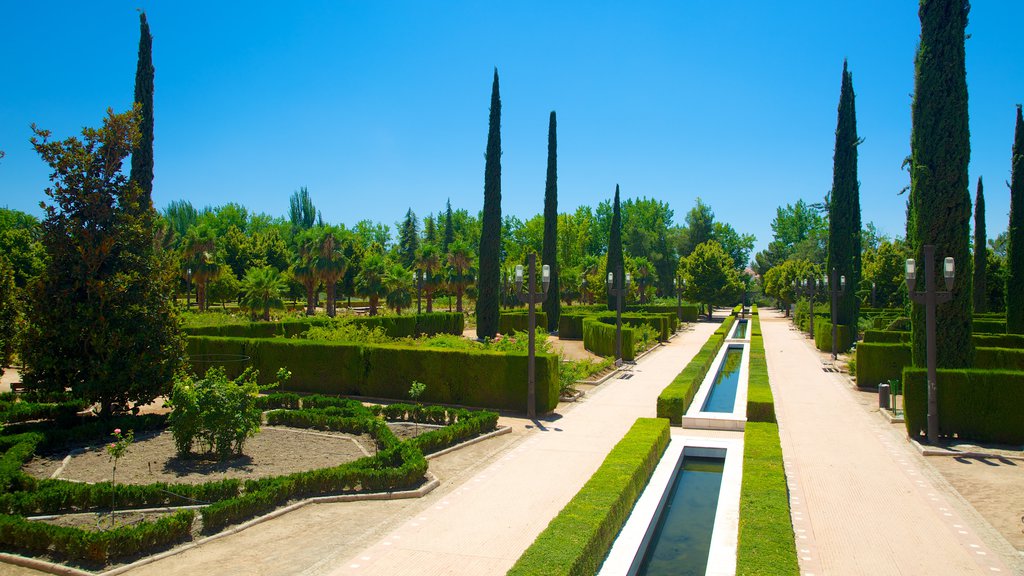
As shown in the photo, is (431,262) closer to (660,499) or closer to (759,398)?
(759,398)

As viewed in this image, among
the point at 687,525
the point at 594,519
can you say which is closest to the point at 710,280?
the point at 687,525

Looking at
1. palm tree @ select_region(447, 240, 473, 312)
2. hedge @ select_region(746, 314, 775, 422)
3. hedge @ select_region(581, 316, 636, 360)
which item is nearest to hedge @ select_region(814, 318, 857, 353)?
hedge @ select_region(581, 316, 636, 360)

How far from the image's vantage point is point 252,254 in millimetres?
62562

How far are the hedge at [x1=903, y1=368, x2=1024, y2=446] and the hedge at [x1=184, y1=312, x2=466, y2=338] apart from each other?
17335 mm

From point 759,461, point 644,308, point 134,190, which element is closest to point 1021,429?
point 759,461

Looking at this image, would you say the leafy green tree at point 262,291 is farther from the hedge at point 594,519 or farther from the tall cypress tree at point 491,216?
the hedge at point 594,519

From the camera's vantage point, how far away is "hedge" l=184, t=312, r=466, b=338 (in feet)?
74.8

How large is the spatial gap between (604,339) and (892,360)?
11525mm

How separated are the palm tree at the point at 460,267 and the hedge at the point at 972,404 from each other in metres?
37.5

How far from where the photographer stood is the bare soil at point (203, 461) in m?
9.56

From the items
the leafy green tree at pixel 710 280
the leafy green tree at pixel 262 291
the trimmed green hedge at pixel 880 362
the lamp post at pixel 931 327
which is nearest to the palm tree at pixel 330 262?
the leafy green tree at pixel 262 291

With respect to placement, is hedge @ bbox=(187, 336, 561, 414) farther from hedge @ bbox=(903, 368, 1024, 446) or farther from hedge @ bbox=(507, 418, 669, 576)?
hedge @ bbox=(903, 368, 1024, 446)

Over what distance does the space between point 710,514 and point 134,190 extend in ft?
41.8

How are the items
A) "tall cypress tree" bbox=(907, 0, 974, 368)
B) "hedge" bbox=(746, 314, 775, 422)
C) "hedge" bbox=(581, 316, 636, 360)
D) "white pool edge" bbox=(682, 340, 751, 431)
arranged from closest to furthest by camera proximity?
1. "hedge" bbox=(746, 314, 775, 422)
2. "white pool edge" bbox=(682, 340, 751, 431)
3. "tall cypress tree" bbox=(907, 0, 974, 368)
4. "hedge" bbox=(581, 316, 636, 360)
